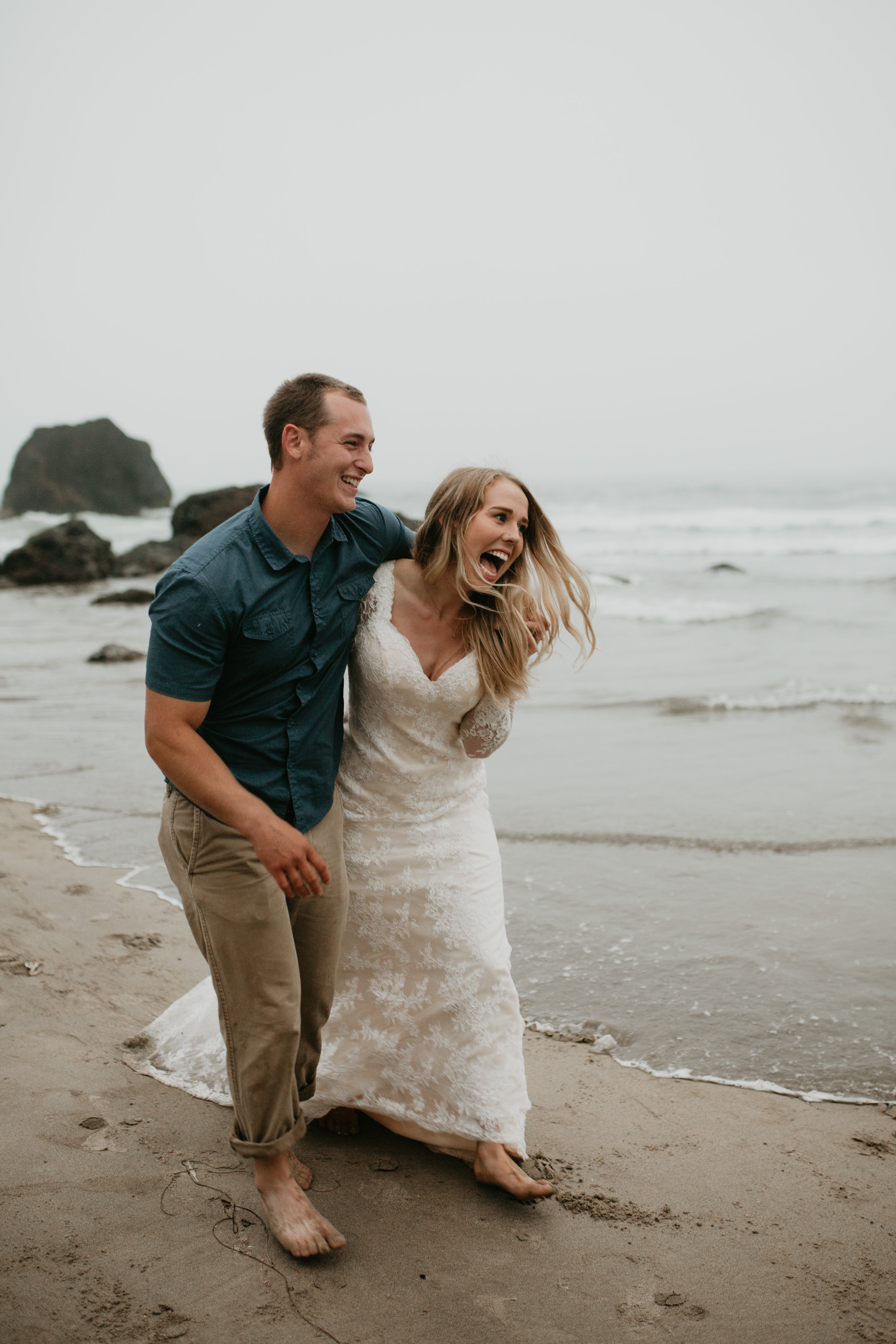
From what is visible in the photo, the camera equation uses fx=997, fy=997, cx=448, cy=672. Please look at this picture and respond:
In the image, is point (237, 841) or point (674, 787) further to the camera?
point (674, 787)

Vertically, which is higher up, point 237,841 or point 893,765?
point 237,841

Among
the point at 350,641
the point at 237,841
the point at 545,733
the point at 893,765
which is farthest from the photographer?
the point at 545,733

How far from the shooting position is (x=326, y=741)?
9.35 feet

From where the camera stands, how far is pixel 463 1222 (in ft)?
8.88

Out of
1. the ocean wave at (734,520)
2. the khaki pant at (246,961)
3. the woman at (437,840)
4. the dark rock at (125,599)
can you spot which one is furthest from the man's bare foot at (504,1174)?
the ocean wave at (734,520)

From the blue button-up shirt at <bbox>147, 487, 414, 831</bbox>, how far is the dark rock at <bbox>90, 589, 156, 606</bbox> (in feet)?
56.4

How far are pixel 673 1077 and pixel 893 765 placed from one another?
466 centimetres

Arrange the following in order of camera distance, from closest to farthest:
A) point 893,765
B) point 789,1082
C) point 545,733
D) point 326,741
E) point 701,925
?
point 326,741, point 789,1082, point 701,925, point 893,765, point 545,733

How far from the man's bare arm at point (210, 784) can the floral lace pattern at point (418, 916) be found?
1.99ft

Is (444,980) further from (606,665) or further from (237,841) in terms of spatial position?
(606,665)

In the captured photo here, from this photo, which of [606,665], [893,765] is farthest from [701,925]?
[606,665]

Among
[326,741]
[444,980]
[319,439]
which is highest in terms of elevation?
[319,439]

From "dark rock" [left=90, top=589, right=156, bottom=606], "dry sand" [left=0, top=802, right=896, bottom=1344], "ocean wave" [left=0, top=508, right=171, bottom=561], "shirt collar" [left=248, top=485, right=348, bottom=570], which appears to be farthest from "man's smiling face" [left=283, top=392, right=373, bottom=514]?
"ocean wave" [left=0, top=508, right=171, bottom=561]

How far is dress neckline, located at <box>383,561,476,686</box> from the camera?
3.06 metres
